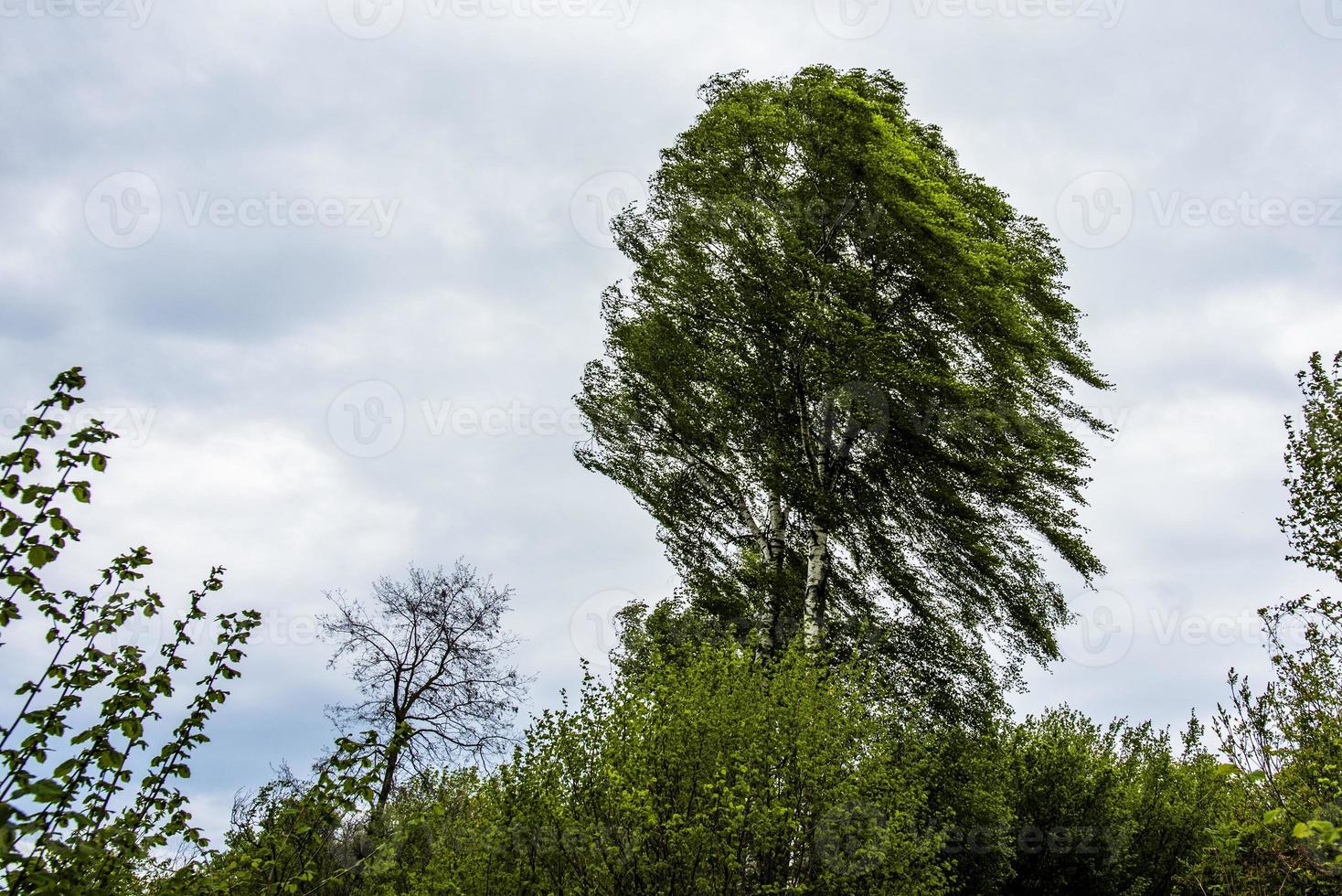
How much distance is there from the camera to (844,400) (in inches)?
707

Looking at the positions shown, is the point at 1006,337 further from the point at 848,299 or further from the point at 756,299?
the point at 756,299

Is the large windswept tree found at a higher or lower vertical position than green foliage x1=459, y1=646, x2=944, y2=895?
higher

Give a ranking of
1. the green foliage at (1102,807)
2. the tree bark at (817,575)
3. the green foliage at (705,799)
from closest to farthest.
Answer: the green foliage at (705,799), the tree bark at (817,575), the green foliage at (1102,807)

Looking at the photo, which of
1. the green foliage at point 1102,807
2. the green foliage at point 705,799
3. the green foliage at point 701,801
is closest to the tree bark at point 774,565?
the green foliage at point 701,801

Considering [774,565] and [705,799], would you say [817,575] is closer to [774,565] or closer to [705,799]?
[774,565]

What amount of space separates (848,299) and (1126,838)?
42.1ft

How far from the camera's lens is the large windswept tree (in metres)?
18.4

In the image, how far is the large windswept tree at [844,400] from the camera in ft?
60.2

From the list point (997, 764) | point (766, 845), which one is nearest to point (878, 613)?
point (997, 764)

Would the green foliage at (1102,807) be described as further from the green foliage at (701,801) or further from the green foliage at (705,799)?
the green foliage at (705,799)

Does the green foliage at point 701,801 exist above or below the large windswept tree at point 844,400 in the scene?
below

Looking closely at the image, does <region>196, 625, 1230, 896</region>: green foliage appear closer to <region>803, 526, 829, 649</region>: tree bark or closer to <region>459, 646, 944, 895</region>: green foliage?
<region>459, 646, 944, 895</region>: green foliage

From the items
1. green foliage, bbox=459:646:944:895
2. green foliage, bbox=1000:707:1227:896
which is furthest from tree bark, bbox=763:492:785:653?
green foliage, bbox=1000:707:1227:896

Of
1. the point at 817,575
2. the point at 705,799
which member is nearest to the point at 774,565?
the point at 817,575
